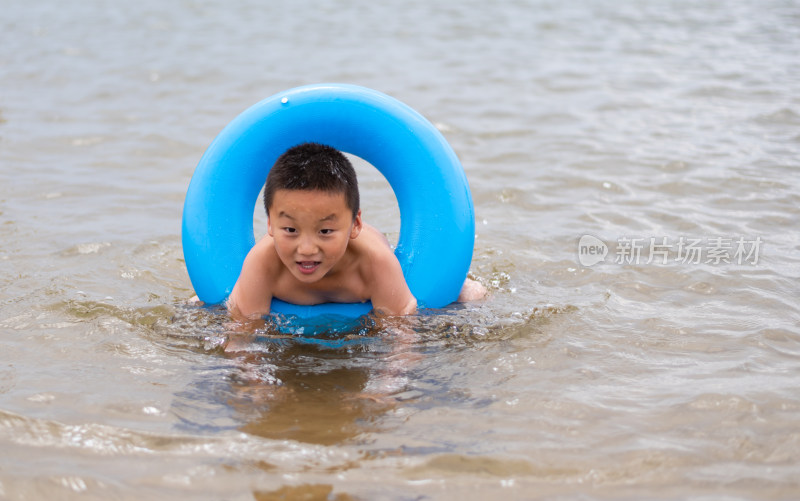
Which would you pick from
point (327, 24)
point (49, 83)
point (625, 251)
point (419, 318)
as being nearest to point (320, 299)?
point (419, 318)

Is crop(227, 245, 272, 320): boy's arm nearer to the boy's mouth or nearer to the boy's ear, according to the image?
the boy's mouth

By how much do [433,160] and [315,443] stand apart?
1.54 metres

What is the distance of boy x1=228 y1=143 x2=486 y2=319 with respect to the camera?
3357mm

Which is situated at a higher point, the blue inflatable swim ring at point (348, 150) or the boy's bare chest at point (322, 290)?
the blue inflatable swim ring at point (348, 150)

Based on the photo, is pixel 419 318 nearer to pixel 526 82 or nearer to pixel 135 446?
pixel 135 446

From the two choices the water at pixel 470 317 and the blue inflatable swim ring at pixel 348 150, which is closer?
the water at pixel 470 317

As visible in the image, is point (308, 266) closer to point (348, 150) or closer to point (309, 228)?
point (309, 228)

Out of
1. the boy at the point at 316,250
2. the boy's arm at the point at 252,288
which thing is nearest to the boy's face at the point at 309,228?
the boy at the point at 316,250

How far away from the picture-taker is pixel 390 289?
3666mm

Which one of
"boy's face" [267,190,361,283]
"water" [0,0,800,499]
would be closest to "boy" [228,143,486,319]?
"boy's face" [267,190,361,283]

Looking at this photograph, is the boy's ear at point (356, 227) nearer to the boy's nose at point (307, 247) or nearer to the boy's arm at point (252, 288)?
the boy's nose at point (307, 247)

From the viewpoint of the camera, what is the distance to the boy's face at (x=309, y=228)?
131 inches

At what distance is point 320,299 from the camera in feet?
12.4

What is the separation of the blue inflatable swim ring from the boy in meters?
0.10
